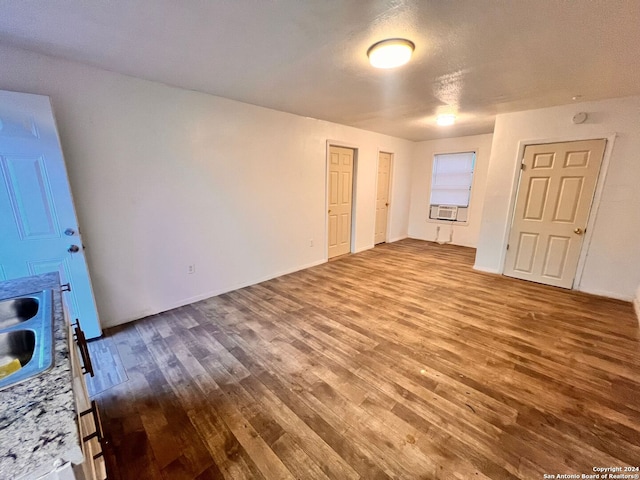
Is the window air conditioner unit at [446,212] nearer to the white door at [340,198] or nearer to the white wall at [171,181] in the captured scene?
the white door at [340,198]

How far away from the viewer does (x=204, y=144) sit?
9.66 feet

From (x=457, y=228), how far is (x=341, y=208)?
3.04 metres

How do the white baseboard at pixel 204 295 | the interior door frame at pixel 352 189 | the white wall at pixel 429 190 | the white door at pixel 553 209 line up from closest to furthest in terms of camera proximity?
the white baseboard at pixel 204 295
the white door at pixel 553 209
the interior door frame at pixel 352 189
the white wall at pixel 429 190

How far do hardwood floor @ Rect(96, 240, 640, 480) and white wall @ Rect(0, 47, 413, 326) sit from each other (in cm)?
48

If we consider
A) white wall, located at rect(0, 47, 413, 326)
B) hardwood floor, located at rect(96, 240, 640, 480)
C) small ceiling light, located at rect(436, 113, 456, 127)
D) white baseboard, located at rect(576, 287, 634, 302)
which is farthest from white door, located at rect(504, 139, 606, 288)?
white wall, located at rect(0, 47, 413, 326)

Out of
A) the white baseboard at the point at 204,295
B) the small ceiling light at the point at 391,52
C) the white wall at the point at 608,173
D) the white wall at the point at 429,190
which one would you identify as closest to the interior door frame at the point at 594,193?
the white wall at the point at 608,173

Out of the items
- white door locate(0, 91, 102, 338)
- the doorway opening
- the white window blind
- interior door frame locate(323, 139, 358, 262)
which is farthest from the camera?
the white window blind

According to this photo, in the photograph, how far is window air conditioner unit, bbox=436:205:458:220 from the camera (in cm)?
600

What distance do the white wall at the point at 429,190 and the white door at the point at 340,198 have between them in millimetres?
2375

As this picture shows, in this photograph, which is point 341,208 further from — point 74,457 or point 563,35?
point 74,457

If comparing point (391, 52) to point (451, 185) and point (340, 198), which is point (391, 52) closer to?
point (340, 198)

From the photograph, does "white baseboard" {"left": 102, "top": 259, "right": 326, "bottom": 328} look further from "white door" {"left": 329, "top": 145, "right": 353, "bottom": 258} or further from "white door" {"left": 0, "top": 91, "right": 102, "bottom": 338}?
"white door" {"left": 329, "top": 145, "right": 353, "bottom": 258}

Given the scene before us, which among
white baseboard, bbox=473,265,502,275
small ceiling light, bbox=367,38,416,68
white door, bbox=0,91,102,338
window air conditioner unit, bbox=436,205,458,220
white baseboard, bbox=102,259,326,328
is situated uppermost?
small ceiling light, bbox=367,38,416,68

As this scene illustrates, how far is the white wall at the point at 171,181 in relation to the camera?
7.43 ft
